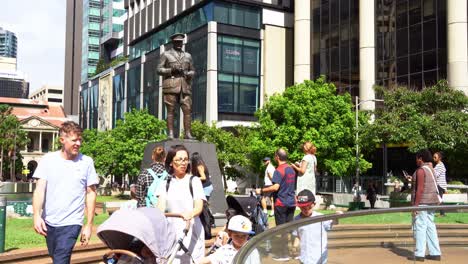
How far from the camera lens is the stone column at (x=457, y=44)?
37.0 m

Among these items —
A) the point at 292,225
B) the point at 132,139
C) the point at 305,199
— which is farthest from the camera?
the point at 132,139

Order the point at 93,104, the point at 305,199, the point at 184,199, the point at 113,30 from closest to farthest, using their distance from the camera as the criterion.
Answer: the point at 184,199 < the point at 305,199 < the point at 93,104 < the point at 113,30

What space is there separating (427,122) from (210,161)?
17902 mm

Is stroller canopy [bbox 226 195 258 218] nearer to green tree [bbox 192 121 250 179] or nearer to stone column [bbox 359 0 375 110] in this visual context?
green tree [bbox 192 121 250 179]

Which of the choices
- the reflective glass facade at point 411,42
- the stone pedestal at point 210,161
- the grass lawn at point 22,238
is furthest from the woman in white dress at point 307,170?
the reflective glass facade at point 411,42

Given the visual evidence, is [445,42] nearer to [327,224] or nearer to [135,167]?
[135,167]

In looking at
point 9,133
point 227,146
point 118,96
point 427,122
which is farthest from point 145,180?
point 9,133

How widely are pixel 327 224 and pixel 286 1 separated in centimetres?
5335

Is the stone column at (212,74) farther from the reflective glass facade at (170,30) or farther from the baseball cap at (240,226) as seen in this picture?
the baseball cap at (240,226)

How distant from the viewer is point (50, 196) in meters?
5.60

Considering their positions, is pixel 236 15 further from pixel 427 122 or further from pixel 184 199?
pixel 184 199

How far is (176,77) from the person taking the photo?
1415cm

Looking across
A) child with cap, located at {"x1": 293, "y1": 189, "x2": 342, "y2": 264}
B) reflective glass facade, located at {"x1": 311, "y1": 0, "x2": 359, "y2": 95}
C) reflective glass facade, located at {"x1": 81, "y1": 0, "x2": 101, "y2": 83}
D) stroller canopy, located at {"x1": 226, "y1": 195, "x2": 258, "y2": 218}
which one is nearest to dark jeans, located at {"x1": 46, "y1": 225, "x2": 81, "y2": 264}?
child with cap, located at {"x1": 293, "y1": 189, "x2": 342, "y2": 264}

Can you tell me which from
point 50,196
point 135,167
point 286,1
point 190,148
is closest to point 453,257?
point 50,196
